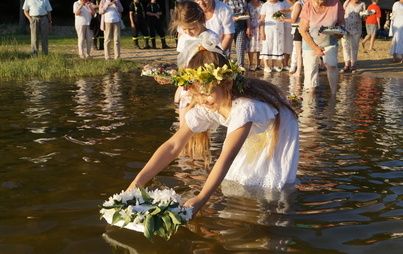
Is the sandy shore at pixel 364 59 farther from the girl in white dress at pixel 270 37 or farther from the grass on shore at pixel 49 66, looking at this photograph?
the girl in white dress at pixel 270 37


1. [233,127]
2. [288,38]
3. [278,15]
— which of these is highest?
[278,15]

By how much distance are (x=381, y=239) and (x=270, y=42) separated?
475 inches

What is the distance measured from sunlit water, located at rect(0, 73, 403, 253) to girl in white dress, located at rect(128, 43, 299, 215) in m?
0.23

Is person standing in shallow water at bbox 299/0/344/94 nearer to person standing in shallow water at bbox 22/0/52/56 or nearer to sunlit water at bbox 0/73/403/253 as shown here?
sunlit water at bbox 0/73/403/253

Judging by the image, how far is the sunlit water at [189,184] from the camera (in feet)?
13.1

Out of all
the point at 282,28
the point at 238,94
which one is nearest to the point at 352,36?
the point at 282,28

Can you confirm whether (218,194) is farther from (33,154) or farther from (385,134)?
(385,134)

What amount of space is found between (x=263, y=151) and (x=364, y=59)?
14517 millimetres

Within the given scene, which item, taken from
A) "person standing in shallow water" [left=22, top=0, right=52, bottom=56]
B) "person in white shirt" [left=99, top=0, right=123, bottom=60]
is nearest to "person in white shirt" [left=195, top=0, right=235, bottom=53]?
"person in white shirt" [left=99, top=0, right=123, bottom=60]

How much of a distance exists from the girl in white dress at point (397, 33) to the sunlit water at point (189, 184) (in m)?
8.01

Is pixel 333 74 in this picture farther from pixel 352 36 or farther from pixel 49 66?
pixel 49 66

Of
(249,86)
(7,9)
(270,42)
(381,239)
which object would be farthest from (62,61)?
(7,9)

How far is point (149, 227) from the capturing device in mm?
3562

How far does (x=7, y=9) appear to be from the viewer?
42812mm
